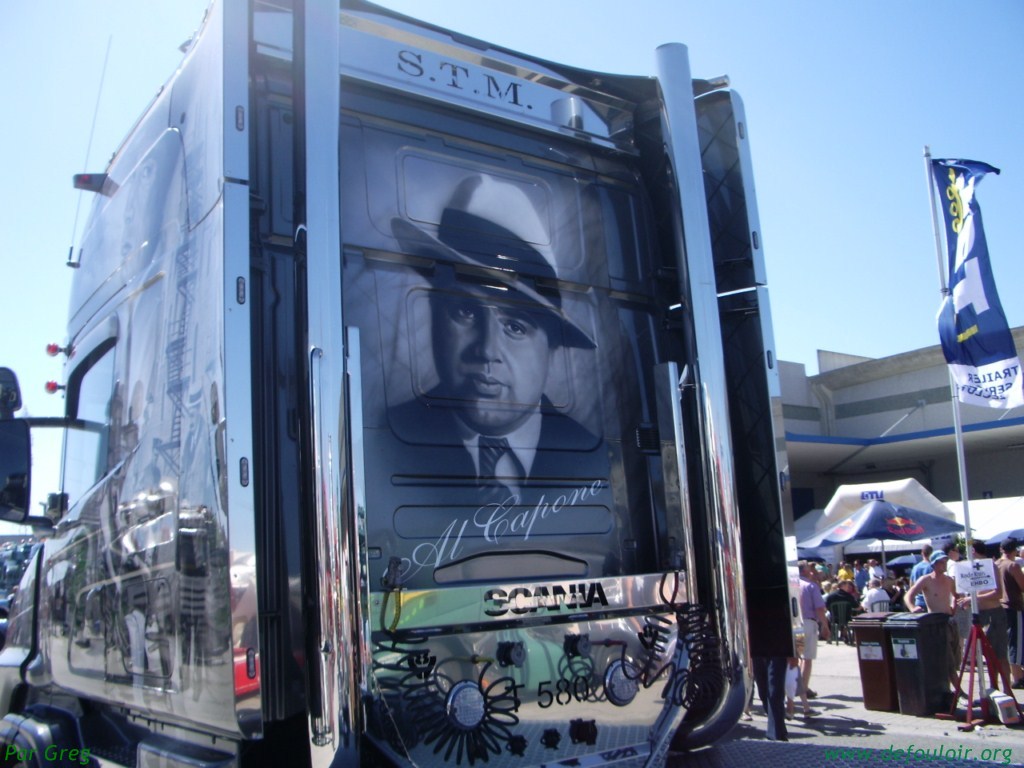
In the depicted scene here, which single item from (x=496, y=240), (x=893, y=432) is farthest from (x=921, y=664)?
(x=893, y=432)

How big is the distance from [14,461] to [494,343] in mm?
1665

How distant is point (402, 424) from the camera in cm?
303

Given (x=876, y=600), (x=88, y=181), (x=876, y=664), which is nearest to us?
(x=88, y=181)

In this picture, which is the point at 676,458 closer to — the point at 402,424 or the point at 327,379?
the point at 402,424

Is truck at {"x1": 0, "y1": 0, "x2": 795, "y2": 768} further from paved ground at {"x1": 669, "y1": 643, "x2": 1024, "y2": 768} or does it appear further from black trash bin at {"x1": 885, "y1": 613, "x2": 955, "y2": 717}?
black trash bin at {"x1": 885, "y1": 613, "x2": 955, "y2": 717}

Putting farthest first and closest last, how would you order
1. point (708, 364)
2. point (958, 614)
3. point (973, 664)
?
point (958, 614) → point (973, 664) → point (708, 364)

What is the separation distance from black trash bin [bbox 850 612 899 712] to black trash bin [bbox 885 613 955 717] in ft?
0.34

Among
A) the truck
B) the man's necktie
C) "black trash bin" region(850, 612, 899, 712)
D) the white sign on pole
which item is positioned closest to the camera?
the truck

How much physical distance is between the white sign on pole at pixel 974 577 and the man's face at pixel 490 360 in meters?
6.44

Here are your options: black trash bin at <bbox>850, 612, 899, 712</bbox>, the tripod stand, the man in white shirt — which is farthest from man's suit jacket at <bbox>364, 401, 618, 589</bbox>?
the man in white shirt

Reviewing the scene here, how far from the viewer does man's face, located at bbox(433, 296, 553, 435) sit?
3.19 meters

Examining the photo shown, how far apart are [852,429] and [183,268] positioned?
34.1m

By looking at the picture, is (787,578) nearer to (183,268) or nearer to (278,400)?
(278,400)

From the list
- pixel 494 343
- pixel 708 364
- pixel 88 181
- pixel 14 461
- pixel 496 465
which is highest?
pixel 88 181
